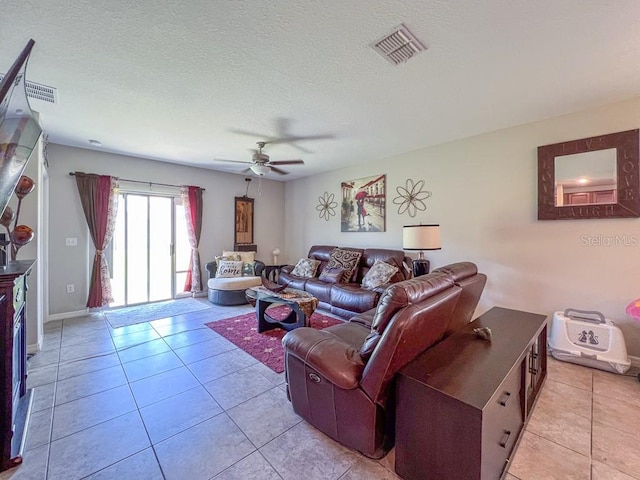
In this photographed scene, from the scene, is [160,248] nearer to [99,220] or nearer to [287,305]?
[99,220]

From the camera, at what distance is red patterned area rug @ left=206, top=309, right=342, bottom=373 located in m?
2.78

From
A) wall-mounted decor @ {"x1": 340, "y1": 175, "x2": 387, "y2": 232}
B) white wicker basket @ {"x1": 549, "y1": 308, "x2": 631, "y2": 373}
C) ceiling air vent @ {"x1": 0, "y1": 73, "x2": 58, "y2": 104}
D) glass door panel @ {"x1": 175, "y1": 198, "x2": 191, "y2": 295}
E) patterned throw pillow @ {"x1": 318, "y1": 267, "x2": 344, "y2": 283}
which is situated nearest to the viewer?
ceiling air vent @ {"x1": 0, "y1": 73, "x2": 58, "y2": 104}

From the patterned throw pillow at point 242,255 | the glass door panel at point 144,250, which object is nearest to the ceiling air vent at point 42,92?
the glass door panel at point 144,250

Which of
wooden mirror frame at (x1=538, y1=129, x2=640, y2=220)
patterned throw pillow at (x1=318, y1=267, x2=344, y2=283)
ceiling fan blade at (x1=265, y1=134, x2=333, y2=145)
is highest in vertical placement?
ceiling fan blade at (x1=265, y1=134, x2=333, y2=145)

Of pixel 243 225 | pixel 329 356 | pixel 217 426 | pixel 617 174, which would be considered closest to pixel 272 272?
pixel 243 225

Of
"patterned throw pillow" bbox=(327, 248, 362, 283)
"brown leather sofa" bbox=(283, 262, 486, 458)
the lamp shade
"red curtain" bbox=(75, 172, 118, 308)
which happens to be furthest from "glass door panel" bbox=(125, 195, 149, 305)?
the lamp shade

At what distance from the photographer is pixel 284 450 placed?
1615 millimetres

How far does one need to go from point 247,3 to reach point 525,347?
2633 mm

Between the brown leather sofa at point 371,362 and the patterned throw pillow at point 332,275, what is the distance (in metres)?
2.56

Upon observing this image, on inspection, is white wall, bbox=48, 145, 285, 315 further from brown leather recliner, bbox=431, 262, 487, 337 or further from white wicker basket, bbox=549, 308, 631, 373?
white wicker basket, bbox=549, 308, 631, 373

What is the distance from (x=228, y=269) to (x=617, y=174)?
5.37 meters

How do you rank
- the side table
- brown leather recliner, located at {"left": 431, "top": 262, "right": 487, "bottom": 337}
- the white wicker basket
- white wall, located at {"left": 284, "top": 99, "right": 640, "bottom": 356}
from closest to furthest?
brown leather recliner, located at {"left": 431, "top": 262, "right": 487, "bottom": 337}
the white wicker basket
white wall, located at {"left": 284, "top": 99, "right": 640, "bottom": 356}
the side table

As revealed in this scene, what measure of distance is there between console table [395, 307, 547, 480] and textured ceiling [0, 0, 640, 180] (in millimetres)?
2028

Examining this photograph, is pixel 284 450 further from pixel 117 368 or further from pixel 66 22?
pixel 66 22
